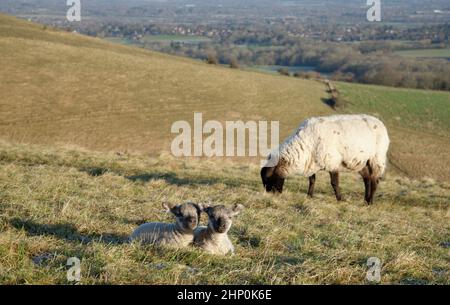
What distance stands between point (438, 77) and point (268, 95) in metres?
41.0

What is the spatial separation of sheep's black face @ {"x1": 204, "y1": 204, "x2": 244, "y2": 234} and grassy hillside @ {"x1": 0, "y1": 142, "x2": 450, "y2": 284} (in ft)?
1.50

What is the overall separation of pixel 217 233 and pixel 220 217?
0.73 ft

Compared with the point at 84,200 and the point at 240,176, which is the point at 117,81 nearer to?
the point at 240,176

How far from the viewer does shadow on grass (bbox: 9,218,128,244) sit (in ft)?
23.1

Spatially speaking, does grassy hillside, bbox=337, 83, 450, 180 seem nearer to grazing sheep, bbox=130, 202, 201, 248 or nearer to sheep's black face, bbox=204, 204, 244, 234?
sheep's black face, bbox=204, 204, 244, 234

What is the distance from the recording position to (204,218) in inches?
351

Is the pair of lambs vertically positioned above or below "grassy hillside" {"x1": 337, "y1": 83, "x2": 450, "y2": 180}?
above

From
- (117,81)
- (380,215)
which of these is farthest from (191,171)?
(117,81)

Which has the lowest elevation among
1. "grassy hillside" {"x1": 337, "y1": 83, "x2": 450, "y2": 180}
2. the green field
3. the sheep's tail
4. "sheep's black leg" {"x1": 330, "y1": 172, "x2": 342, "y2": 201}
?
"grassy hillside" {"x1": 337, "y1": 83, "x2": 450, "y2": 180}

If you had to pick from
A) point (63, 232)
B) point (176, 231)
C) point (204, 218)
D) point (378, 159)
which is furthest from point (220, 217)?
point (378, 159)

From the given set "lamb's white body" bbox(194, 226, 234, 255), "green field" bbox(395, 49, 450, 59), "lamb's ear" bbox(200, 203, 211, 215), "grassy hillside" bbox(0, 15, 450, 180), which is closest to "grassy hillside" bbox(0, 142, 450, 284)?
"lamb's white body" bbox(194, 226, 234, 255)

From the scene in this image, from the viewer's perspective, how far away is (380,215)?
11.3 m

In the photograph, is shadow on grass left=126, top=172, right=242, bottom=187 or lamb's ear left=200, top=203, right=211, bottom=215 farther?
shadow on grass left=126, top=172, right=242, bottom=187

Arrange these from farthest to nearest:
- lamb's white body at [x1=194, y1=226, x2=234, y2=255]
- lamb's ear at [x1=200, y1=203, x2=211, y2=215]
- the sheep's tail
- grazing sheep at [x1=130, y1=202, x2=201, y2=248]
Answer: the sheep's tail < lamb's ear at [x1=200, y1=203, x2=211, y2=215] < grazing sheep at [x1=130, y1=202, x2=201, y2=248] < lamb's white body at [x1=194, y1=226, x2=234, y2=255]
